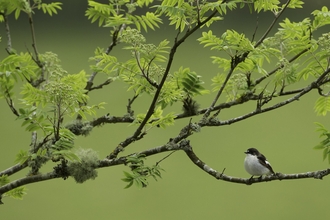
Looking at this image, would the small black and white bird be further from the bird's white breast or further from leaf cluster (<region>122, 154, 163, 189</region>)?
leaf cluster (<region>122, 154, 163, 189</region>)

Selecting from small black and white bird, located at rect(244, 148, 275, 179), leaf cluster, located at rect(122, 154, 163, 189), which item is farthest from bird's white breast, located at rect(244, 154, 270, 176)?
leaf cluster, located at rect(122, 154, 163, 189)

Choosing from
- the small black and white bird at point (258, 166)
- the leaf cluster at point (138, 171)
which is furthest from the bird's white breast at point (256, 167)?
the leaf cluster at point (138, 171)

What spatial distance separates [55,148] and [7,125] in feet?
6.49

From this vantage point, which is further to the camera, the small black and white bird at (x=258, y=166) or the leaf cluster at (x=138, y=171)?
the small black and white bird at (x=258, y=166)

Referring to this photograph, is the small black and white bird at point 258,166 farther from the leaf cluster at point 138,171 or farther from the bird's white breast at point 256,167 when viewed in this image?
the leaf cluster at point 138,171

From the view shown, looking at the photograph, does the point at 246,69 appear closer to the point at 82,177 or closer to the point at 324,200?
the point at 82,177

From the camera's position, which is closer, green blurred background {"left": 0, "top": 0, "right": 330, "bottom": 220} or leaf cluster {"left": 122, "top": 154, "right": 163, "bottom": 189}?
leaf cluster {"left": 122, "top": 154, "right": 163, "bottom": 189}

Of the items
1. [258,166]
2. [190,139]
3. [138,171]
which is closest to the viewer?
[138,171]

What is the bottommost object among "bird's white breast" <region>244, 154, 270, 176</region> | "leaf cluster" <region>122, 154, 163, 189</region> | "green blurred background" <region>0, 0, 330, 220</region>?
"leaf cluster" <region>122, 154, 163, 189</region>

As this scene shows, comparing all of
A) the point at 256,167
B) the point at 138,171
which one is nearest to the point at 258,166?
the point at 256,167

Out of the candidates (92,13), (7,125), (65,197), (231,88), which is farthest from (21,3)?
(7,125)

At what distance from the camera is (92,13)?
167cm

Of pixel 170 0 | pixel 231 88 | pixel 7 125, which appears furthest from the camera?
pixel 7 125

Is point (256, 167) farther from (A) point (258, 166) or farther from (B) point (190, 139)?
(B) point (190, 139)
